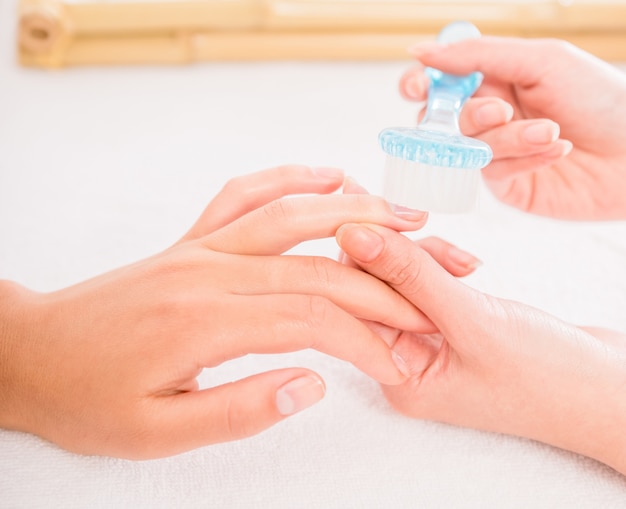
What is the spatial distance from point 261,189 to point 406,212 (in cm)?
23

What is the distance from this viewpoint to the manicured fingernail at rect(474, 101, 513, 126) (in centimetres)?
97

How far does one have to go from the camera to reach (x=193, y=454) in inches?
27.7

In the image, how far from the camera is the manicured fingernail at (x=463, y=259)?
0.82m

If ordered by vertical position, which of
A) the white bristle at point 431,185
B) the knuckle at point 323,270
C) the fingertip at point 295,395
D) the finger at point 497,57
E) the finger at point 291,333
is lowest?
the fingertip at point 295,395

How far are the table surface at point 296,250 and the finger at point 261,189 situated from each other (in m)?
0.17

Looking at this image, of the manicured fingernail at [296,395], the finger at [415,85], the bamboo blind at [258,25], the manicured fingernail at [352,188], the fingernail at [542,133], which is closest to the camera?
the manicured fingernail at [296,395]

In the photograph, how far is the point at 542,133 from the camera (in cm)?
92

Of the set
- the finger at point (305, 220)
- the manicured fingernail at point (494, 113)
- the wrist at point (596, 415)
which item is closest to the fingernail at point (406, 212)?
the finger at point (305, 220)

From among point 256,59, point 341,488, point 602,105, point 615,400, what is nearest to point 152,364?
point 341,488

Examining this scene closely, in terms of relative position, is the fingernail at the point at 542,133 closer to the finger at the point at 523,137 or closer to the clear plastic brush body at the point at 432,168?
the finger at the point at 523,137

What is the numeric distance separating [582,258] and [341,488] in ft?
1.96

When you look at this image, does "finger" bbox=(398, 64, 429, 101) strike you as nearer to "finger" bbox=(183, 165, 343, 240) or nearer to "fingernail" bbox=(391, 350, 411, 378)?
"finger" bbox=(183, 165, 343, 240)

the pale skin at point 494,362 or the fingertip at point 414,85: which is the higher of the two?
the fingertip at point 414,85

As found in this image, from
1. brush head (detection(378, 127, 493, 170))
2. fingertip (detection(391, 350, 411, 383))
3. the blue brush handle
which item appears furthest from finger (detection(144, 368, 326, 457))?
the blue brush handle
